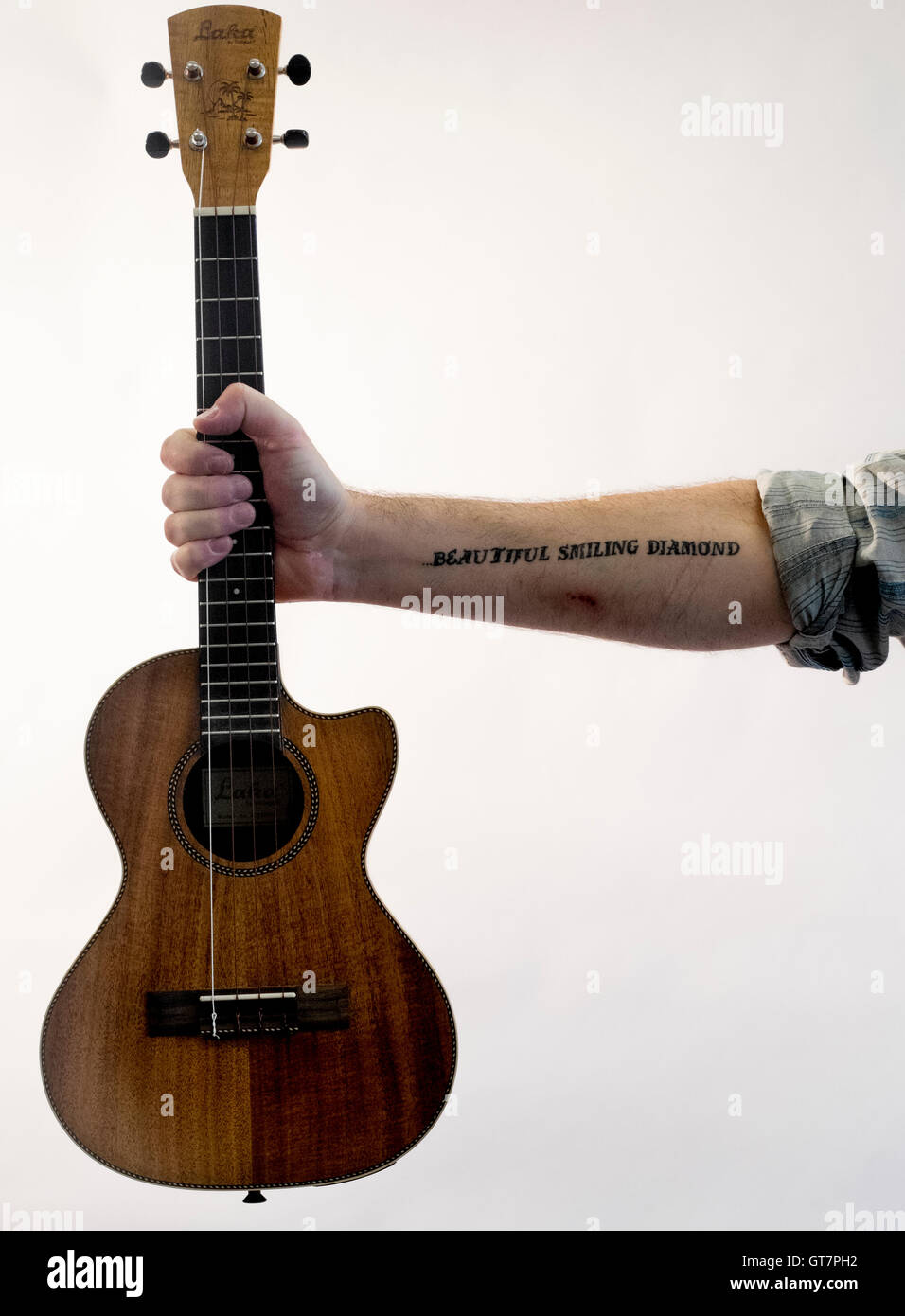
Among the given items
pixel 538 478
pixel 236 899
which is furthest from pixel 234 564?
pixel 538 478

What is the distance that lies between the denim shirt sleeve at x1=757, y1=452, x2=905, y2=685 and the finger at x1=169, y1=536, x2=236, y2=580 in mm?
637

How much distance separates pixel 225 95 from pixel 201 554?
564 mm

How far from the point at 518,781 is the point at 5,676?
1.11 m

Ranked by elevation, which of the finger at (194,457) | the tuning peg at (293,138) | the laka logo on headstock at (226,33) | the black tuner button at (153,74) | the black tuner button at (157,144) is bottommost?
the finger at (194,457)

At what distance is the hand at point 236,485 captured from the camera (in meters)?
1.37

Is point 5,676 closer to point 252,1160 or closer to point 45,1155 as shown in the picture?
point 45,1155

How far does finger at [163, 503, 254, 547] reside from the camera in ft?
4.60

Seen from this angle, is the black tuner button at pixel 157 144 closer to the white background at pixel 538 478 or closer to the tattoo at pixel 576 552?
the tattoo at pixel 576 552

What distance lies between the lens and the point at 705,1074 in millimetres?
2654

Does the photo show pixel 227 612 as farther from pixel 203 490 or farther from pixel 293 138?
pixel 293 138

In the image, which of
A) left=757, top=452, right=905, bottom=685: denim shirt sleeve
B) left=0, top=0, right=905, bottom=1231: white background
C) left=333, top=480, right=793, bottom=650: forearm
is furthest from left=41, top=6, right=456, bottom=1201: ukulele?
left=0, top=0, right=905, bottom=1231: white background

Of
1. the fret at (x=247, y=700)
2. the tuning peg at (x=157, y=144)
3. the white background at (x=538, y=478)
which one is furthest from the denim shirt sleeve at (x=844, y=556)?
the white background at (x=538, y=478)

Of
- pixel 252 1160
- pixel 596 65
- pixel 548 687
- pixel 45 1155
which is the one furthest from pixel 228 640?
pixel 596 65

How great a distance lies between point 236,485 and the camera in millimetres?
1412
